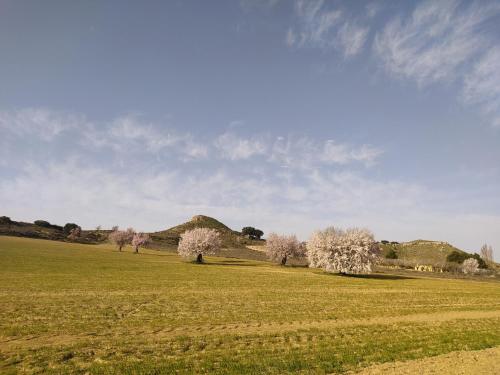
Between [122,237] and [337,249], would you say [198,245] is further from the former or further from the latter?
[122,237]

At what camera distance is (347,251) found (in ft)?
242

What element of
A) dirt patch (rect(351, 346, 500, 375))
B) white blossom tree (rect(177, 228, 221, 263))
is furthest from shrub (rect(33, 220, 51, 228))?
dirt patch (rect(351, 346, 500, 375))

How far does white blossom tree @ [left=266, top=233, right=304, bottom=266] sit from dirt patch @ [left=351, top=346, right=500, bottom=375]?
8056 cm

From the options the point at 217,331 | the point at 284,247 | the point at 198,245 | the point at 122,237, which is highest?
the point at 122,237

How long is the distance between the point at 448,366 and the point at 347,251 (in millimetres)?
59340

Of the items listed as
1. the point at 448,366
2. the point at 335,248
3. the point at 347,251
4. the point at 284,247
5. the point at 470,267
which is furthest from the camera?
the point at 470,267

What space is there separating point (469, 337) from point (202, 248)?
70638mm

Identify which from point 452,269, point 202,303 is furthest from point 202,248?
point 452,269

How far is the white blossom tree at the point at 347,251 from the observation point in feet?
239

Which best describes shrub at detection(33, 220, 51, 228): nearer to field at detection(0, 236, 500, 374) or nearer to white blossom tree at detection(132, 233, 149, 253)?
white blossom tree at detection(132, 233, 149, 253)

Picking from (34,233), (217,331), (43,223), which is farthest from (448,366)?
(43,223)

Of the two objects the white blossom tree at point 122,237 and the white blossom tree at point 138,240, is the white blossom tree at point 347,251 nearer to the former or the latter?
the white blossom tree at point 138,240

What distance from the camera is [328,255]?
75188mm

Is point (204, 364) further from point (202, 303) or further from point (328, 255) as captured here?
point (328, 255)
